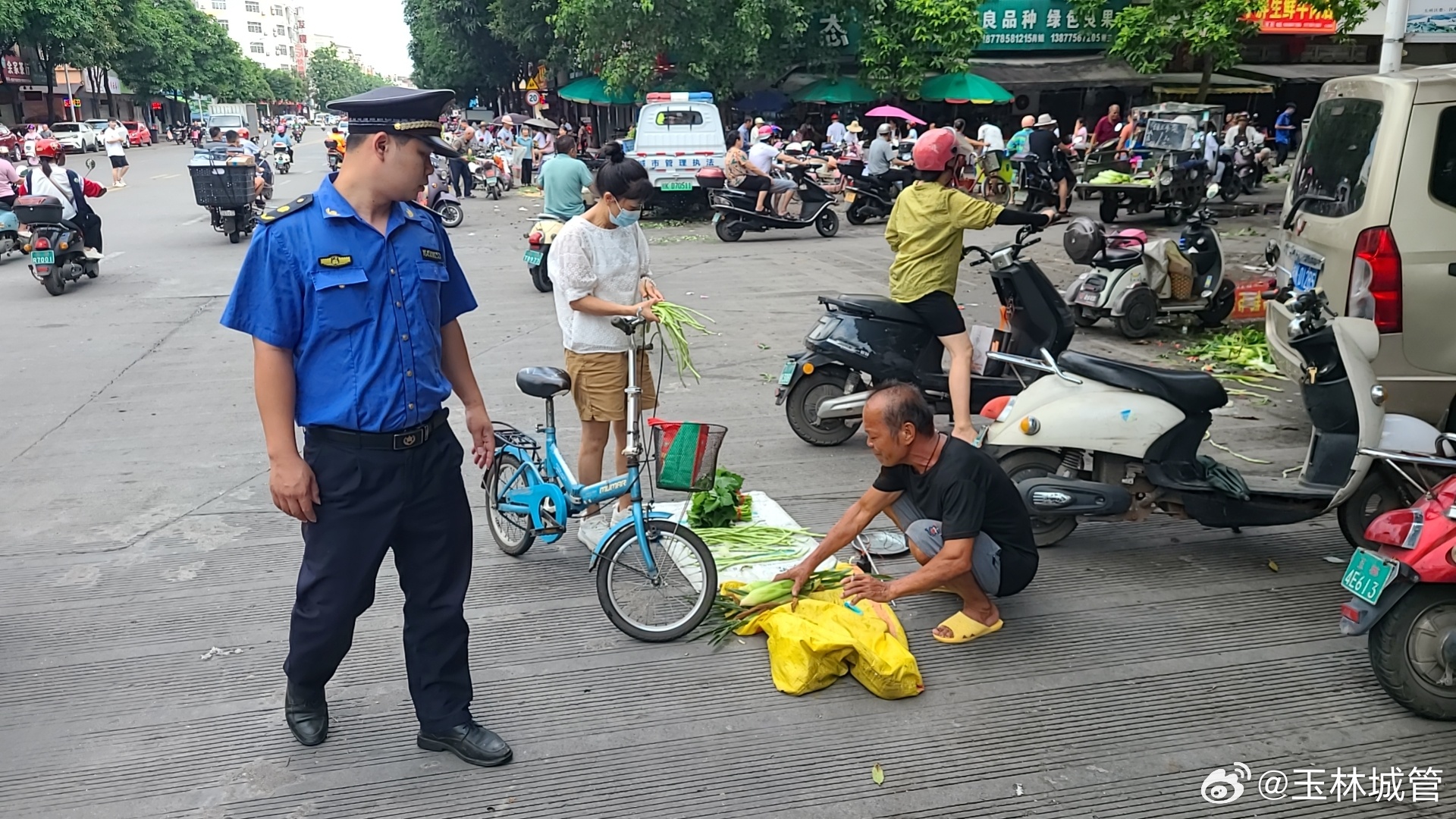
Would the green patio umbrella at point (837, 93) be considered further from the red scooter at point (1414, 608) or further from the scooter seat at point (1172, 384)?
the red scooter at point (1414, 608)

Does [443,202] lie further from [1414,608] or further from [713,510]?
[1414,608]

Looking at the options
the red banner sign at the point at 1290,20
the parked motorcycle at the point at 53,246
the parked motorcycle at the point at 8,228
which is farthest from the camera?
the red banner sign at the point at 1290,20

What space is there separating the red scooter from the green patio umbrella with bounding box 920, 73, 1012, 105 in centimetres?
2365

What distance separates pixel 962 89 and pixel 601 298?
909 inches

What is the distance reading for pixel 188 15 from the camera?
7256 centimetres

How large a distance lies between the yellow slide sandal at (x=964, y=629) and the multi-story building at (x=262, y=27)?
14536 centimetres

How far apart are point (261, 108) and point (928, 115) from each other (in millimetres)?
110462

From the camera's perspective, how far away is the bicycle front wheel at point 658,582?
12.5 feet

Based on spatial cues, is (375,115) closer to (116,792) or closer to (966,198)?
(116,792)

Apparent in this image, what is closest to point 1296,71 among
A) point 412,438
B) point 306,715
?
point 412,438

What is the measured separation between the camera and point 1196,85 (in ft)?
87.0

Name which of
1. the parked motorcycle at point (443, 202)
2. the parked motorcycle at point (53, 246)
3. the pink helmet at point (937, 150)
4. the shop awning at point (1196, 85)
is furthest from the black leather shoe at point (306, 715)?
the shop awning at point (1196, 85)

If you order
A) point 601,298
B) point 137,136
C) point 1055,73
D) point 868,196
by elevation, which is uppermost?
point 1055,73

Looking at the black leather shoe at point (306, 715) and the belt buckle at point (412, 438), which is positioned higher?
the belt buckle at point (412, 438)
